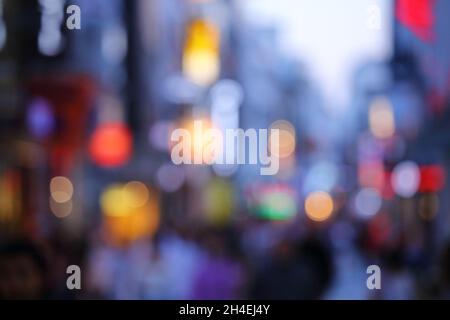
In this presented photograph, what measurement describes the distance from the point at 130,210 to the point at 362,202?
7807 millimetres

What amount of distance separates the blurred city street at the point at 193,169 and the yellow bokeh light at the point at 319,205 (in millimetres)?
113

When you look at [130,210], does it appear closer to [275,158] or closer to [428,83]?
[428,83]

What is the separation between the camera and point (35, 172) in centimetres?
1119

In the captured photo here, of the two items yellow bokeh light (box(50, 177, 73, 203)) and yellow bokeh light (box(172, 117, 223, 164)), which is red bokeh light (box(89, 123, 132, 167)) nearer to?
yellow bokeh light (box(50, 177, 73, 203))

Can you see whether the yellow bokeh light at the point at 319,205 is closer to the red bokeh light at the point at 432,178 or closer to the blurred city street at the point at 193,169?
the blurred city street at the point at 193,169

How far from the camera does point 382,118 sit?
53.7 feet

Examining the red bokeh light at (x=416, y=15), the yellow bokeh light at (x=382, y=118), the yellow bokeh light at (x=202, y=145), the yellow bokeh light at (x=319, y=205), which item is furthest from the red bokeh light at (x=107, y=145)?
the yellow bokeh light at (x=202, y=145)

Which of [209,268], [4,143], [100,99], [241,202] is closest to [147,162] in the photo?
[100,99]

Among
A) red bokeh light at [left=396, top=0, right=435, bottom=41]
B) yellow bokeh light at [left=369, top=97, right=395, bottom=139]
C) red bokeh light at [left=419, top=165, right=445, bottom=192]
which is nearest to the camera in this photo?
red bokeh light at [left=396, top=0, right=435, bottom=41]

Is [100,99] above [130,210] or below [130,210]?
above

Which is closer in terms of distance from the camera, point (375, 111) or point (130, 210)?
point (375, 111)

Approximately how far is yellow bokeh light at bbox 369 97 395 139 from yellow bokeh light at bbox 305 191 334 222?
Answer: 1654 millimetres

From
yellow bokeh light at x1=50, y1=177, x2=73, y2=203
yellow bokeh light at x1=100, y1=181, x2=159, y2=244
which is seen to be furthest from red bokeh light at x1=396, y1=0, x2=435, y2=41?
yellow bokeh light at x1=100, y1=181, x2=159, y2=244

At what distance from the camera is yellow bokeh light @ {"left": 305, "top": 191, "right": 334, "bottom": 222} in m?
13.8
